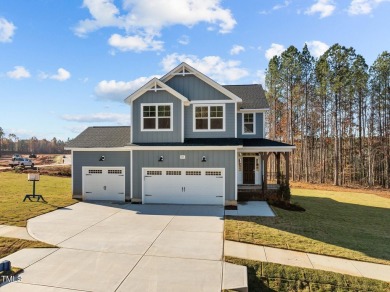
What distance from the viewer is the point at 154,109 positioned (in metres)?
15.4

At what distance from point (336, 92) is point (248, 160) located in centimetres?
1770

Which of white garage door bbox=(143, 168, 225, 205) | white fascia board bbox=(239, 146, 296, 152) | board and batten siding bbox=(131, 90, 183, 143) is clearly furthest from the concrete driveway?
white fascia board bbox=(239, 146, 296, 152)

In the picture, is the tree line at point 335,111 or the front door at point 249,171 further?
the tree line at point 335,111

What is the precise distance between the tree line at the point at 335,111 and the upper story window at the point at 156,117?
20992mm

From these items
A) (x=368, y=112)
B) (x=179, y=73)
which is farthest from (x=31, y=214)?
(x=368, y=112)

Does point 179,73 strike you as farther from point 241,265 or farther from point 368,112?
point 368,112

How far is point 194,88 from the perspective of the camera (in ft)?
51.8

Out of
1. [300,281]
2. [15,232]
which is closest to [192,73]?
[15,232]

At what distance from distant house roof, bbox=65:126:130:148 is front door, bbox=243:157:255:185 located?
8412mm

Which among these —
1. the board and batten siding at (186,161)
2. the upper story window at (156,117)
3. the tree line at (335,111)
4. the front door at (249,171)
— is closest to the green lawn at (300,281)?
the board and batten siding at (186,161)

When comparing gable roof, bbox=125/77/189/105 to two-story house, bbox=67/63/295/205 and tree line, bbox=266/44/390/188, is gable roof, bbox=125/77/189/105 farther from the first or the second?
tree line, bbox=266/44/390/188

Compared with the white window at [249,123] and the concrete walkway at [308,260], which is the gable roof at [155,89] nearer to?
the white window at [249,123]

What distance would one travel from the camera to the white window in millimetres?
17984

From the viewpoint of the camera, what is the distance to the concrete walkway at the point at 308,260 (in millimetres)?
7031
